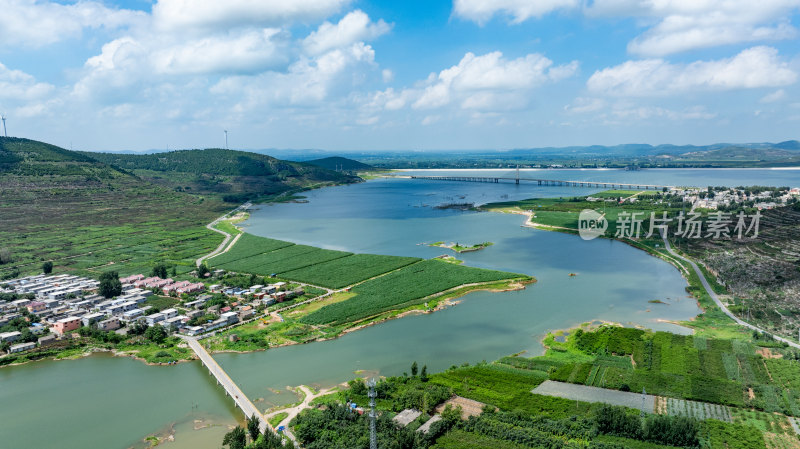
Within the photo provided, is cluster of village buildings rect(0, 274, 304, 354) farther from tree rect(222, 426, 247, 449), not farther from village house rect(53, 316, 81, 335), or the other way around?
tree rect(222, 426, 247, 449)

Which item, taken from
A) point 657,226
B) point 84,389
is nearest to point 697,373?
point 84,389

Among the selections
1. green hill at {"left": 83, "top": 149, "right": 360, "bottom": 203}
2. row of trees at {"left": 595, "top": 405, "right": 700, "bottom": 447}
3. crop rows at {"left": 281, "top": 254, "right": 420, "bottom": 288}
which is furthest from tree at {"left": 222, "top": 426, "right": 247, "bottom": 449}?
green hill at {"left": 83, "top": 149, "right": 360, "bottom": 203}

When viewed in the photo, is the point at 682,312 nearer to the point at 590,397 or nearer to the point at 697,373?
the point at 697,373

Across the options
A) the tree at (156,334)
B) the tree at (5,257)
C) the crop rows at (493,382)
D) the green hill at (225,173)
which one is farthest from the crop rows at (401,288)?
the green hill at (225,173)

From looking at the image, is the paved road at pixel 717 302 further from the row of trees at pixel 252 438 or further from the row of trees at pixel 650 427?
the row of trees at pixel 252 438

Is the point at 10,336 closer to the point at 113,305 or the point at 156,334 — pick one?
the point at 113,305

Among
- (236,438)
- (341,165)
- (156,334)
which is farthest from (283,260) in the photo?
(341,165)

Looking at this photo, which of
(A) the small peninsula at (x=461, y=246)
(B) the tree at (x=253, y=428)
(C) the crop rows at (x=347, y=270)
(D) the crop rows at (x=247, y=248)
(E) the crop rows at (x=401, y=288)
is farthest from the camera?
(A) the small peninsula at (x=461, y=246)
